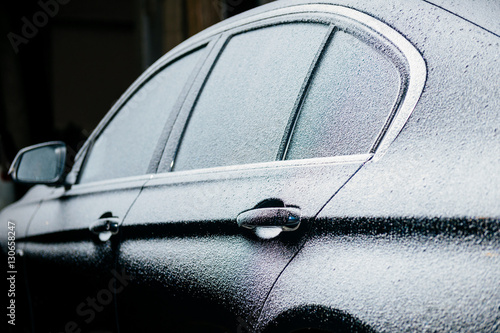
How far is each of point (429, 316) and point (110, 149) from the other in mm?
1859

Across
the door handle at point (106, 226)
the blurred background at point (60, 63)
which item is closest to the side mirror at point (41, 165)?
the door handle at point (106, 226)

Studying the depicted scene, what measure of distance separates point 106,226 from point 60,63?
52.6 ft

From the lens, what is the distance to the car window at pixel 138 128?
236cm

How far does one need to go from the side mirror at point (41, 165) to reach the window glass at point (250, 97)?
0.81 meters

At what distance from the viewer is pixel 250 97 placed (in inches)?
75.9

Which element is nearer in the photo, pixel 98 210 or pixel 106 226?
pixel 106 226

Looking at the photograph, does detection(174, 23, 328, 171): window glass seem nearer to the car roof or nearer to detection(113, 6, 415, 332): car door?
detection(113, 6, 415, 332): car door

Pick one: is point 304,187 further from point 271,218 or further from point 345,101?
point 345,101

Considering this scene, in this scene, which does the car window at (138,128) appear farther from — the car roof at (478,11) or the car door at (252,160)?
the car roof at (478,11)

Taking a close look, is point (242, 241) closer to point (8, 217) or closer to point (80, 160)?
point (80, 160)

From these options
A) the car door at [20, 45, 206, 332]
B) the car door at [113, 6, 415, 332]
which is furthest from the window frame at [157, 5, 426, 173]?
the car door at [20, 45, 206, 332]

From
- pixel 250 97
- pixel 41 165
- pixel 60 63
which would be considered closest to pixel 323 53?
pixel 250 97

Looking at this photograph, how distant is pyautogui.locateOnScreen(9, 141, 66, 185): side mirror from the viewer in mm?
2666

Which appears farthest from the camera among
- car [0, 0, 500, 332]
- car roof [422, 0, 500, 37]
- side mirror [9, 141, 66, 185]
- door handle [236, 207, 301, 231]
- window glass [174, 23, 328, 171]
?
side mirror [9, 141, 66, 185]
